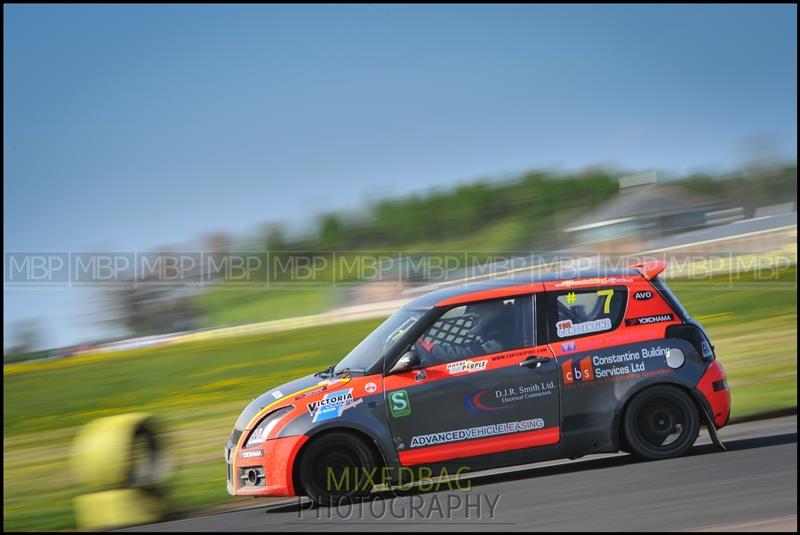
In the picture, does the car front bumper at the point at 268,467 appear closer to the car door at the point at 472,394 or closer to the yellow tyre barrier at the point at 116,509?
the car door at the point at 472,394

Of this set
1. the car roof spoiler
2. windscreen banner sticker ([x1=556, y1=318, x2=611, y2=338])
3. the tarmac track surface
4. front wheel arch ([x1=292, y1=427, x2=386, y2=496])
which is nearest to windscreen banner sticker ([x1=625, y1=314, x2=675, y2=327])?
windscreen banner sticker ([x1=556, y1=318, x2=611, y2=338])

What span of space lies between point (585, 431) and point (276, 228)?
2198 centimetres

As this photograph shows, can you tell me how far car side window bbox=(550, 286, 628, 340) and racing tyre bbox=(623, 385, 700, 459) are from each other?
2.12ft

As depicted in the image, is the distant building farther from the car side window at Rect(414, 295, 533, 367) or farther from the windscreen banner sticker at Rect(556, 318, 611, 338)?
the car side window at Rect(414, 295, 533, 367)

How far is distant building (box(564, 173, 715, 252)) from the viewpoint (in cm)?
2617

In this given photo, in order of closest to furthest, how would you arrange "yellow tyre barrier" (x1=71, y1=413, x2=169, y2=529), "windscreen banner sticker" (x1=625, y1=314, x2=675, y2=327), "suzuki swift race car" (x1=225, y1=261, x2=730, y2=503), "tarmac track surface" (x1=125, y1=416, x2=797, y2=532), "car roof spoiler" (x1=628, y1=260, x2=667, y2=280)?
"tarmac track surface" (x1=125, y1=416, x2=797, y2=532) → "suzuki swift race car" (x1=225, y1=261, x2=730, y2=503) → "windscreen banner sticker" (x1=625, y1=314, x2=675, y2=327) → "yellow tyre barrier" (x1=71, y1=413, x2=169, y2=529) → "car roof spoiler" (x1=628, y1=260, x2=667, y2=280)

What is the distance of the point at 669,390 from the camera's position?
7.35 meters

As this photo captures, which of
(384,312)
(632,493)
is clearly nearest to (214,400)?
(384,312)

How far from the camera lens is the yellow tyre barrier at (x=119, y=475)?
762cm

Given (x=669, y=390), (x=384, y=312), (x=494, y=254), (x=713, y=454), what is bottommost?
(x=713, y=454)

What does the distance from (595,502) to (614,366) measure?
1496 mm

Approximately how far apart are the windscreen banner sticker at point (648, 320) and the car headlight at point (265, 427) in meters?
2.83

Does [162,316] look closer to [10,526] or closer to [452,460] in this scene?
[10,526]

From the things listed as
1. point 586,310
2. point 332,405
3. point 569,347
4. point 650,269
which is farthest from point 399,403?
point 650,269
